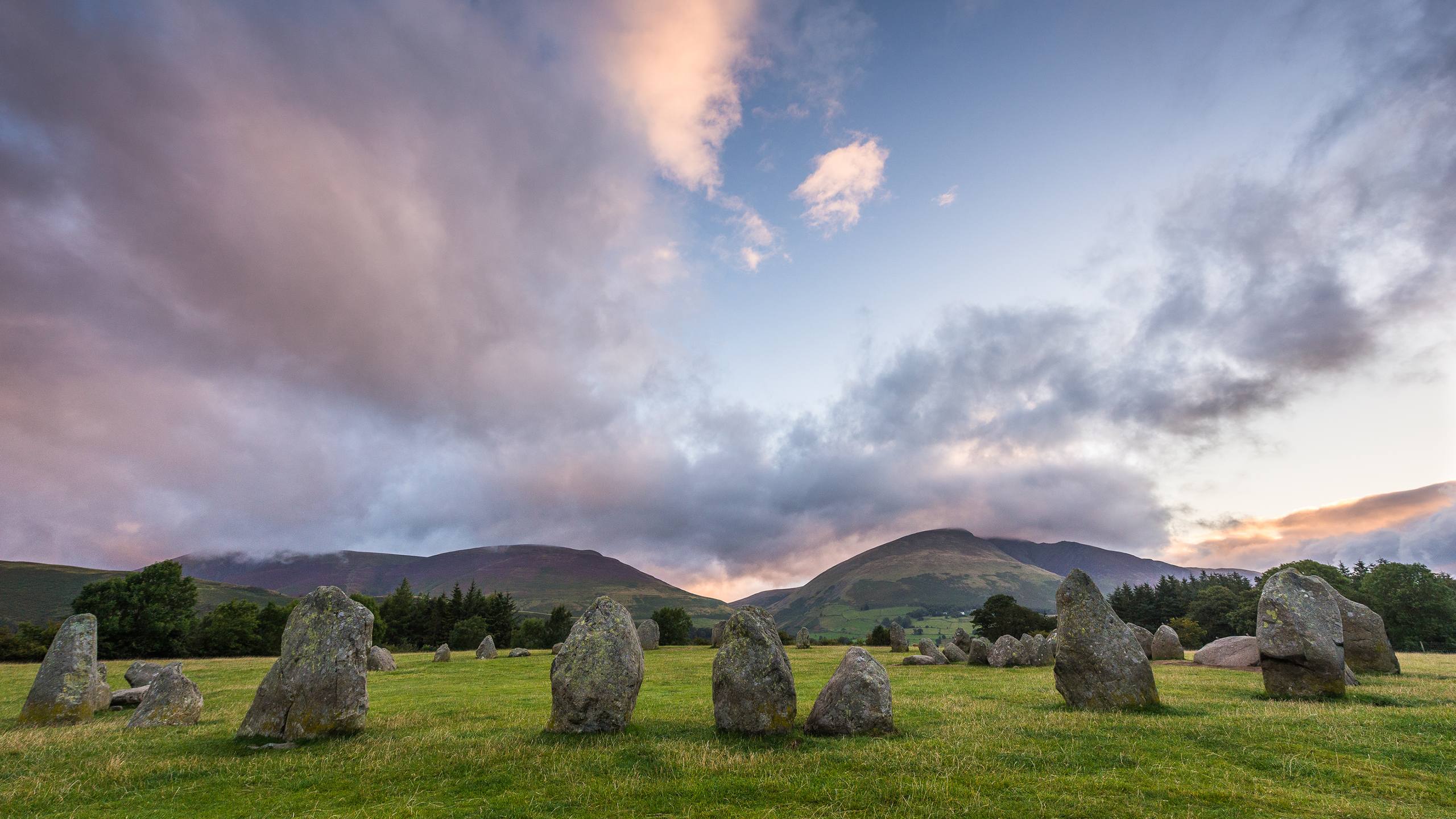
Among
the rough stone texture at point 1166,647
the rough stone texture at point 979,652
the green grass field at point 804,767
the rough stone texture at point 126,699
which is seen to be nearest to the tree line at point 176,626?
the rough stone texture at point 126,699

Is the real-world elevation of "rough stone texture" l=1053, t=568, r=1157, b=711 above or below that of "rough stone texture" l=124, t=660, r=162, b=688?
above

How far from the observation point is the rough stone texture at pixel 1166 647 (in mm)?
31234

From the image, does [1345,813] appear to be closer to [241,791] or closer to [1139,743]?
[1139,743]

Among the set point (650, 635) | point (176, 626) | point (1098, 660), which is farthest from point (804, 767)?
point (176, 626)

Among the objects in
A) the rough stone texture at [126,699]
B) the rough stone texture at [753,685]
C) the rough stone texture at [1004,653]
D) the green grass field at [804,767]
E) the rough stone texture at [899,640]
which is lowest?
the rough stone texture at [899,640]

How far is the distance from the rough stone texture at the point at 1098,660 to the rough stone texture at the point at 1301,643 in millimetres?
4130

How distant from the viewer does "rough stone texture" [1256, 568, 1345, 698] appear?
50.3ft

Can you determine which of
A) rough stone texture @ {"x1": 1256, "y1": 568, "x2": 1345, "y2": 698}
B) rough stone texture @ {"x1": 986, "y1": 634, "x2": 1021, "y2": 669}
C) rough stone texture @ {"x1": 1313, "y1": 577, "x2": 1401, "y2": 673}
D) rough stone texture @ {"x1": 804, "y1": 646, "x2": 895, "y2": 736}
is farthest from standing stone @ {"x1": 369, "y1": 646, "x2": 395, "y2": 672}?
rough stone texture @ {"x1": 1313, "y1": 577, "x2": 1401, "y2": 673}

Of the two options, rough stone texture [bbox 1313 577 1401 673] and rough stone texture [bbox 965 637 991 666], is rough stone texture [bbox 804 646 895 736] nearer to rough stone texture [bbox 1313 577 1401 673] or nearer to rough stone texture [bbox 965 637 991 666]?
rough stone texture [bbox 1313 577 1401 673]

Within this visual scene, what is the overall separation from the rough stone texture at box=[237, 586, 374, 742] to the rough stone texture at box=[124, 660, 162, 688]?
1621 cm

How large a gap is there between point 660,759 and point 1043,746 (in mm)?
6870

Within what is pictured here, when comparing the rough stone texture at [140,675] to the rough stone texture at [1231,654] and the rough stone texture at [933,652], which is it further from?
the rough stone texture at [1231,654]

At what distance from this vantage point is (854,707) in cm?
1230

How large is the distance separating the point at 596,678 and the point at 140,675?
936 inches
